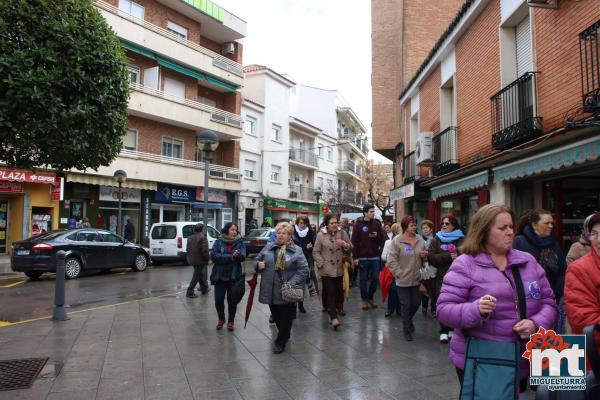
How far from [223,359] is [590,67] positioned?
6.22 meters

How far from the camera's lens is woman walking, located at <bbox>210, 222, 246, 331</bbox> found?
23.3ft

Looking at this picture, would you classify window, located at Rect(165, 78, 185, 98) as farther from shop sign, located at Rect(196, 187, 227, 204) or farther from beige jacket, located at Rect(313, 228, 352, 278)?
beige jacket, located at Rect(313, 228, 352, 278)

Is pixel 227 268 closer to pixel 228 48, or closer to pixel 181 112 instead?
pixel 181 112

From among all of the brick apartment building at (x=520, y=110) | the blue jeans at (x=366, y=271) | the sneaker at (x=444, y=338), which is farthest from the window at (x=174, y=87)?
the sneaker at (x=444, y=338)

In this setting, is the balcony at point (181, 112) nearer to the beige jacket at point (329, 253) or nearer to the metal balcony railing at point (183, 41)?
the metal balcony railing at point (183, 41)

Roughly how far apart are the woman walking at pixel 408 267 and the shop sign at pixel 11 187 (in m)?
18.0

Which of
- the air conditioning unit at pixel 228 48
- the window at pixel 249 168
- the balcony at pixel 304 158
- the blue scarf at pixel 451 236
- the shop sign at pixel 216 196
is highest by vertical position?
the air conditioning unit at pixel 228 48

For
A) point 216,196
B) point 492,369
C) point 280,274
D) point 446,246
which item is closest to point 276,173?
point 216,196

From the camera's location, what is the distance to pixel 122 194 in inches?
941

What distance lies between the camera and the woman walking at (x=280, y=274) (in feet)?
19.7

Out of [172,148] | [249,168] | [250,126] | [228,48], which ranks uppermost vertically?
[228,48]

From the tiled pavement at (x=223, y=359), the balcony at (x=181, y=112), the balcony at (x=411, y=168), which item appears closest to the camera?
the tiled pavement at (x=223, y=359)

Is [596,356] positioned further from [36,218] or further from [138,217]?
[138,217]

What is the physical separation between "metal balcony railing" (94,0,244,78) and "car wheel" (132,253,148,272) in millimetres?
10201
